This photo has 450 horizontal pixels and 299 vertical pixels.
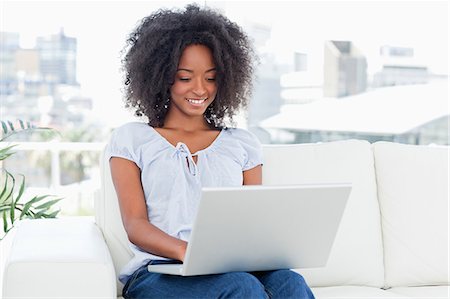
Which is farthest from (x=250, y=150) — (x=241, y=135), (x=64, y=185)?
(x=64, y=185)

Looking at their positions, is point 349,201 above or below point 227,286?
above

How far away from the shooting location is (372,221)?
2451 mm

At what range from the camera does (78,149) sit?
4.59 m

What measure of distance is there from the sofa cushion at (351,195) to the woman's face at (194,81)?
0.31 meters

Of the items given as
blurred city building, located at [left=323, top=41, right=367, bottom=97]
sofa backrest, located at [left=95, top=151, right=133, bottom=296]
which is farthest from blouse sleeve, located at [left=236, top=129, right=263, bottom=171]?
blurred city building, located at [left=323, top=41, right=367, bottom=97]

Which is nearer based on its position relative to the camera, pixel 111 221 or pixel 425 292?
pixel 111 221

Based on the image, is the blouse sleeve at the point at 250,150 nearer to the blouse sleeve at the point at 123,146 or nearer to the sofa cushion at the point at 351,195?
the sofa cushion at the point at 351,195

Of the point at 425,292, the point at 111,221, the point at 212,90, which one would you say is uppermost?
the point at 212,90

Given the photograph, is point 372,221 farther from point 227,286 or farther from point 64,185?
point 64,185

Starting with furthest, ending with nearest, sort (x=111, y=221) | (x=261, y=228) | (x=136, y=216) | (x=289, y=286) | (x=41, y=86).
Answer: (x=41, y=86) → (x=111, y=221) → (x=136, y=216) → (x=289, y=286) → (x=261, y=228)

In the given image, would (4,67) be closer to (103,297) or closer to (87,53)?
(87,53)

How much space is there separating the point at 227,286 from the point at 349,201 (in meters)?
0.76

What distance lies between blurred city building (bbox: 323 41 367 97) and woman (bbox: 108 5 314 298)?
268 cm

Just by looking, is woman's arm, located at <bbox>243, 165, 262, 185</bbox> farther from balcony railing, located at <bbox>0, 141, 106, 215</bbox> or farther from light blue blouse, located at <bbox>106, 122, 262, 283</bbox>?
balcony railing, located at <bbox>0, 141, 106, 215</bbox>
